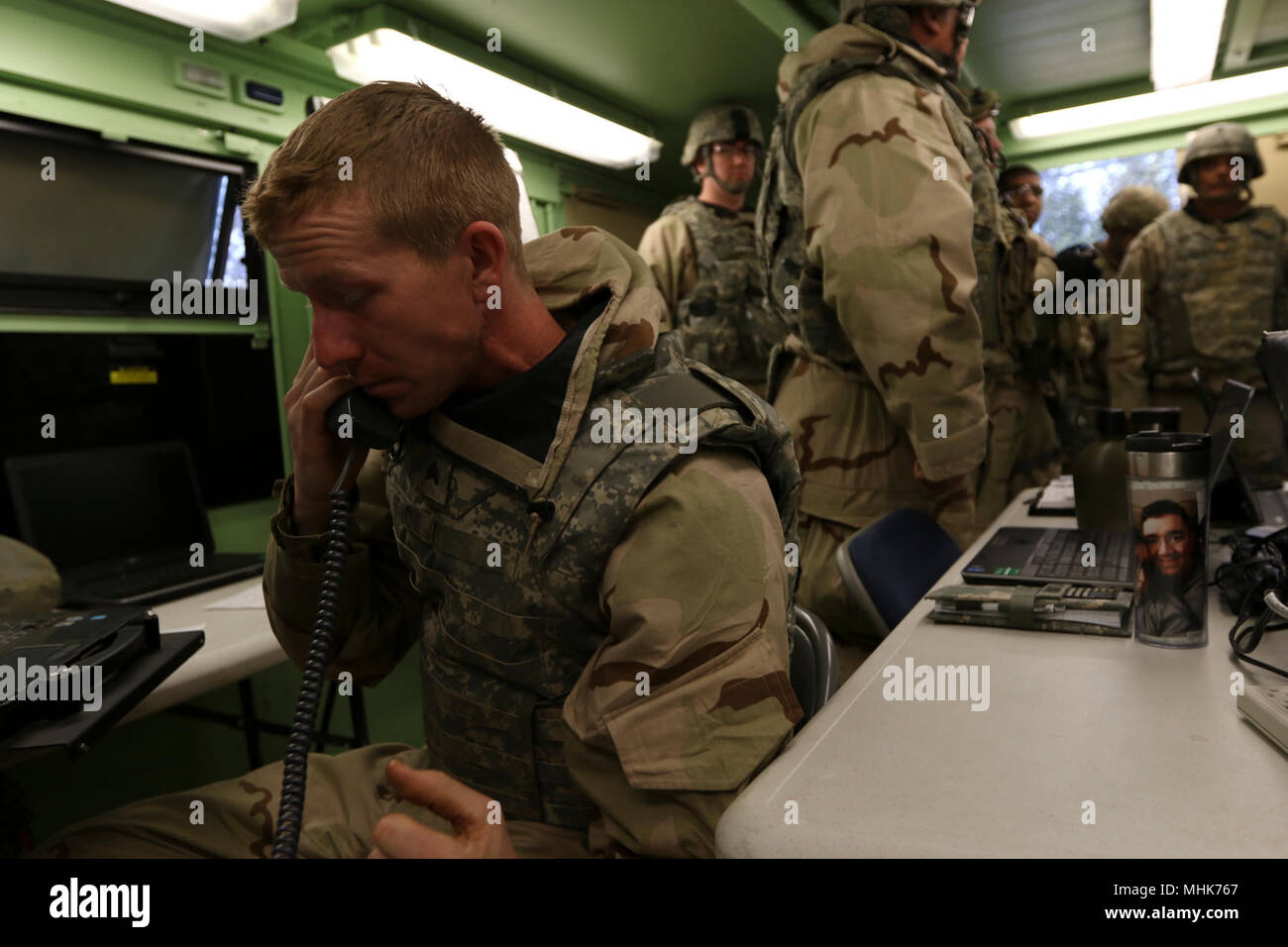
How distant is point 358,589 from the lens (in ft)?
3.89

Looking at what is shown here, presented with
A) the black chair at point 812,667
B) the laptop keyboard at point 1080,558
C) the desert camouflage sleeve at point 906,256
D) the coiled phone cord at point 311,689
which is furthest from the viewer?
the desert camouflage sleeve at point 906,256

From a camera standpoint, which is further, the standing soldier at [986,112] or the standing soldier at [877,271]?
the standing soldier at [986,112]

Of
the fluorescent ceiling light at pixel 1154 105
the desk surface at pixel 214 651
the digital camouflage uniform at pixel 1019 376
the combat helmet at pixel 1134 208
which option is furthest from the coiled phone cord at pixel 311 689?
the fluorescent ceiling light at pixel 1154 105

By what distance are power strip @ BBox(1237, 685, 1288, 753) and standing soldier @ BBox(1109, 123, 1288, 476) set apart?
3314 mm

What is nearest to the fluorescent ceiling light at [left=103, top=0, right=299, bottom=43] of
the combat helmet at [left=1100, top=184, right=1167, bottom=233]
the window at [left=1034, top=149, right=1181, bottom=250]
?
the combat helmet at [left=1100, top=184, right=1167, bottom=233]

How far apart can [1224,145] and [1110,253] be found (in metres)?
1.23

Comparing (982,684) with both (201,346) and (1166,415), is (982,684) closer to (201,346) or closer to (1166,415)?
(1166,415)

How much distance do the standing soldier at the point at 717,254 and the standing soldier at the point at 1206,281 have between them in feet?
5.53

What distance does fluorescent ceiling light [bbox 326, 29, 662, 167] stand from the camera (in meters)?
2.54

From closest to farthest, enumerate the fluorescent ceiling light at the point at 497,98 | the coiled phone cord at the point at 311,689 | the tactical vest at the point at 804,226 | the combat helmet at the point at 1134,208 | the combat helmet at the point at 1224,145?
the coiled phone cord at the point at 311,689 → the tactical vest at the point at 804,226 → the fluorescent ceiling light at the point at 497,98 → the combat helmet at the point at 1224,145 → the combat helmet at the point at 1134,208

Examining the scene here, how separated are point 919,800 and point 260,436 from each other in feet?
7.64

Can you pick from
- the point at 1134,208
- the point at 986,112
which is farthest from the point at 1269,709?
the point at 1134,208

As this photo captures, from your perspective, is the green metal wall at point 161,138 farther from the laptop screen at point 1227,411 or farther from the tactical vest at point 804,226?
the laptop screen at point 1227,411

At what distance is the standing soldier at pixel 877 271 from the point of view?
173cm
